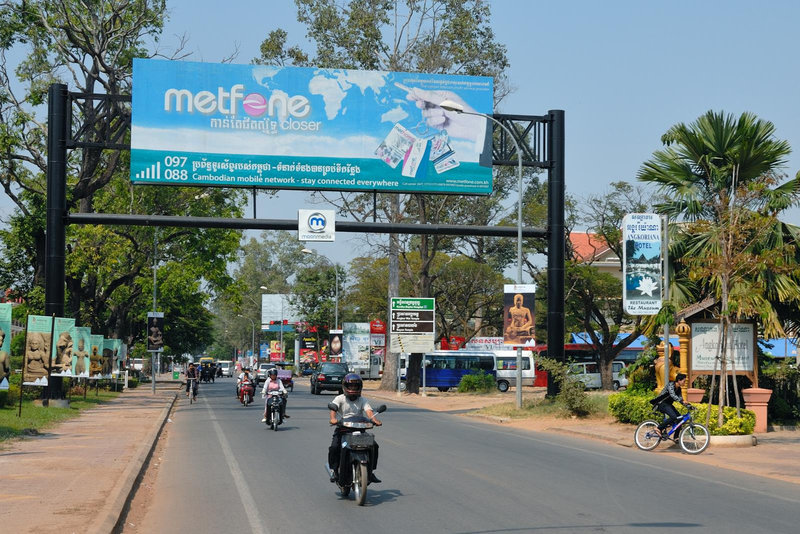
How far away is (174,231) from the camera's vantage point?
2116 inches

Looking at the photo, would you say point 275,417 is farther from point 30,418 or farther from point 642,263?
point 642,263

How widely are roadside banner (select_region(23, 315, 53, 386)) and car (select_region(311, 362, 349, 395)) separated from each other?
2605 cm

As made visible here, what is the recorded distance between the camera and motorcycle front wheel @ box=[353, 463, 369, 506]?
1164 cm

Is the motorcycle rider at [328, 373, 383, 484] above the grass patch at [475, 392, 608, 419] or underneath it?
above

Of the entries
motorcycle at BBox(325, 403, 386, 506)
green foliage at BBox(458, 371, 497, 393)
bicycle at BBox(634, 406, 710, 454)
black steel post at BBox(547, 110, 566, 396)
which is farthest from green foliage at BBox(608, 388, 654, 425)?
green foliage at BBox(458, 371, 497, 393)

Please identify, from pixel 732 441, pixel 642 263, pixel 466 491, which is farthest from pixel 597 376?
pixel 466 491

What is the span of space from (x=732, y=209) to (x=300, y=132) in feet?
44.1

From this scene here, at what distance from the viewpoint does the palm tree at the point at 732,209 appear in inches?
827

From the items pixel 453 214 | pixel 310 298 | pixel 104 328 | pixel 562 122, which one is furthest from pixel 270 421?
pixel 310 298

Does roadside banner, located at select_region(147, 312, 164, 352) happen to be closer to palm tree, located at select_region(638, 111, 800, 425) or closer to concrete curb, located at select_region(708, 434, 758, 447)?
palm tree, located at select_region(638, 111, 800, 425)

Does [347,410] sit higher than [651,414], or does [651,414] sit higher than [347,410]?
[347,410]

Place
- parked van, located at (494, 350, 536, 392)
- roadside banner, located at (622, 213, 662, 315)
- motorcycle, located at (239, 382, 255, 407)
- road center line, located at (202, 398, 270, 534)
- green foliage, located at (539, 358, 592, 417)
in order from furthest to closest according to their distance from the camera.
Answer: parked van, located at (494, 350, 536, 392) < motorcycle, located at (239, 382, 255, 407) < green foliage, located at (539, 358, 592, 417) < roadside banner, located at (622, 213, 662, 315) < road center line, located at (202, 398, 270, 534)

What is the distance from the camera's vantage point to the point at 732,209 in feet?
68.2

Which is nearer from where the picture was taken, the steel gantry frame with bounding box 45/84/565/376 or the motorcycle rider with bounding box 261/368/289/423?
the motorcycle rider with bounding box 261/368/289/423
